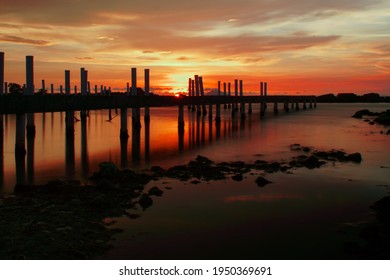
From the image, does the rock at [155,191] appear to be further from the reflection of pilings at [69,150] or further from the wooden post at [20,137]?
the wooden post at [20,137]

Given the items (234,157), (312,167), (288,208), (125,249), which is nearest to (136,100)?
(234,157)

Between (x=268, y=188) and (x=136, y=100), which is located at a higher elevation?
(x=136, y=100)

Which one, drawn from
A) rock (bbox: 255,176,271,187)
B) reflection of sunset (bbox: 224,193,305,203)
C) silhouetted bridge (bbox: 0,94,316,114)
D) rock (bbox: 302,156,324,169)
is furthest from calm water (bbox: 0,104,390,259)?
silhouetted bridge (bbox: 0,94,316,114)

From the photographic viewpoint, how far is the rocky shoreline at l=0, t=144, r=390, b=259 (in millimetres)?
8633

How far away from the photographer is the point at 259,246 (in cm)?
955

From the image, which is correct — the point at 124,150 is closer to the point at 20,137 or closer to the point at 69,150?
the point at 69,150

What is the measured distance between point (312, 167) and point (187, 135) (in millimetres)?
19741

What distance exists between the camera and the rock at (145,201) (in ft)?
40.3

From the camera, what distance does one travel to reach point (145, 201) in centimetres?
1246

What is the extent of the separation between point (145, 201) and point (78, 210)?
7.19 feet

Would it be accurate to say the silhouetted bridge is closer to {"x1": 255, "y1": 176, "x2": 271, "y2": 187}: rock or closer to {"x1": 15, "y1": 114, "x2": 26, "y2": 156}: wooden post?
{"x1": 15, "y1": 114, "x2": 26, "y2": 156}: wooden post

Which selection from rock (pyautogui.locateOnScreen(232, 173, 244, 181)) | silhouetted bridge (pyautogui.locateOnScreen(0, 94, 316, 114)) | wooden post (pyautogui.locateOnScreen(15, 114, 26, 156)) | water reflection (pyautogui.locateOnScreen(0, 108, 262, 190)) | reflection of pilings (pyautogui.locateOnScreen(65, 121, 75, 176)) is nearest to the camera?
rock (pyautogui.locateOnScreen(232, 173, 244, 181))

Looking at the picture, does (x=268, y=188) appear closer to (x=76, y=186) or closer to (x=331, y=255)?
(x=331, y=255)

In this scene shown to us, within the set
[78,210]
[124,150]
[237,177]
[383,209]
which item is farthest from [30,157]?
[383,209]
